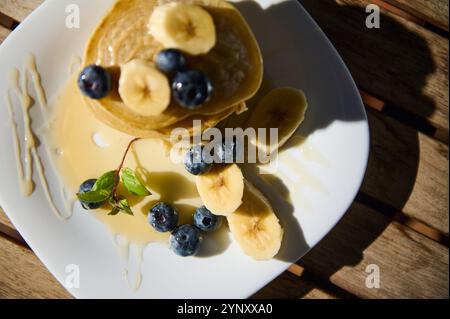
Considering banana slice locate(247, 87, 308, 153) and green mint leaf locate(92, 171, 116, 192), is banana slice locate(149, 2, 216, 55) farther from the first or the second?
green mint leaf locate(92, 171, 116, 192)

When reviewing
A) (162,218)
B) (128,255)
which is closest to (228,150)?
(162,218)

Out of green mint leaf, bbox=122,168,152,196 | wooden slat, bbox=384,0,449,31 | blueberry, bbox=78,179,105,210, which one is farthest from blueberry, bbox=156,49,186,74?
wooden slat, bbox=384,0,449,31

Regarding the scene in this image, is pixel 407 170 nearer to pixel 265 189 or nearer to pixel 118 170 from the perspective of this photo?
pixel 265 189

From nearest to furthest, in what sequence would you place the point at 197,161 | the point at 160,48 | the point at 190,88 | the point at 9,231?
the point at 190,88
the point at 160,48
the point at 197,161
the point at 9,231

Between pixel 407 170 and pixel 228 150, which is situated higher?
pixel 228 150

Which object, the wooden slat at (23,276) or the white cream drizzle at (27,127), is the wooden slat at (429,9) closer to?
the white cream drizzle at (27,127)

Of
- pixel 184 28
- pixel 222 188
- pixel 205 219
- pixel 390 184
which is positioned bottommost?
pixel 390 184
